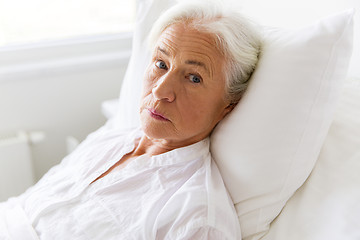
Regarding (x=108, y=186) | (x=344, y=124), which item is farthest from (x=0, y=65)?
(x=344, y=124)

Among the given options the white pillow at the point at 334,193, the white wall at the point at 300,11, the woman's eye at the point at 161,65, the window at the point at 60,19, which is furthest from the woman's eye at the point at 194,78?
the window at the point at 60,19

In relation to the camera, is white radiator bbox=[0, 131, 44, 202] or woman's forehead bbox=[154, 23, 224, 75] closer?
woman's forehead bbox=[154, 23, 224, 75]

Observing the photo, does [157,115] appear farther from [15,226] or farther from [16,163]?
[16,163]

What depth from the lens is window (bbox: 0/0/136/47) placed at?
6.16 feet

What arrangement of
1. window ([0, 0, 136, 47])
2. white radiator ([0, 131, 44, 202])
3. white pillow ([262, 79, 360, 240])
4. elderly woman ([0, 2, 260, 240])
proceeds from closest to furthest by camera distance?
1. white pillow ([262, 79, 360, 240])
2. elderly woman ([0, 2, 260, 240])
3. white radiator ([0, 131, 44, 202])
4. window ([0, 0, 136, 47])

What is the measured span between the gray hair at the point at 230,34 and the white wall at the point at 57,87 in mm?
905

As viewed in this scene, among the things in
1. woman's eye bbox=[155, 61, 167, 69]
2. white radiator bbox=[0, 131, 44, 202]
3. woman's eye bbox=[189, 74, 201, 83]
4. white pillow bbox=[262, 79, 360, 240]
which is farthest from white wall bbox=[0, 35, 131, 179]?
white pillow bbox=[262, 79, 360, 240]

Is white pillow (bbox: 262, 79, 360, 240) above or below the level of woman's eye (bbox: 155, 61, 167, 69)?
below

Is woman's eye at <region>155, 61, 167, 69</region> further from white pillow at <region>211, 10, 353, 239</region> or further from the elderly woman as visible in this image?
white pillow at <region>211, 10, 353, 239</region>

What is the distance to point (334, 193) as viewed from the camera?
872mm

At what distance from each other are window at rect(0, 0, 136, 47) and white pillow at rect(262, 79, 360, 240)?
137 centimetres

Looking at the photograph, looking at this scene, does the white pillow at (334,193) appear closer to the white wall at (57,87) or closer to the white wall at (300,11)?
the white wall at (300,11)

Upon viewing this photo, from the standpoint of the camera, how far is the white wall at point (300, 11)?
1045 mm

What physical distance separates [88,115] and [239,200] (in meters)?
1.13
